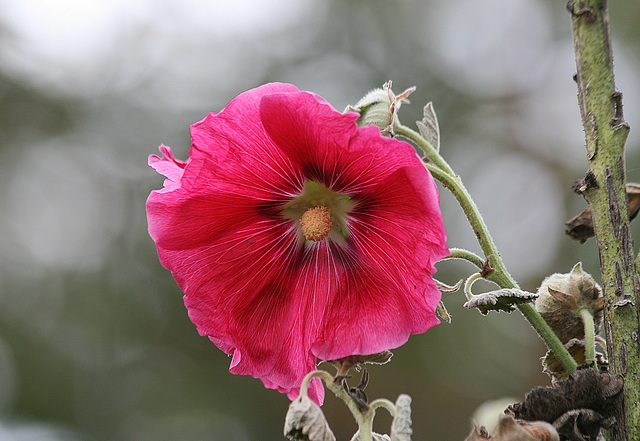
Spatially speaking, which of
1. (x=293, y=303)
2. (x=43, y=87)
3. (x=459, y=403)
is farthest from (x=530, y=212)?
(x=43, y=87)

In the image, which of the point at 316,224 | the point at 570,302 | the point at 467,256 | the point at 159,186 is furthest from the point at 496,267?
the point at 159,186

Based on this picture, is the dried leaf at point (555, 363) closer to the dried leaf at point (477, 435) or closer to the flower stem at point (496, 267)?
the flower stem at point (496, 267)

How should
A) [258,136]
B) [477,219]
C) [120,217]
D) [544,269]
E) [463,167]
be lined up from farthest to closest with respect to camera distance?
[120,217] < [463,167] < [544,269] < [258,136] < [477,219]

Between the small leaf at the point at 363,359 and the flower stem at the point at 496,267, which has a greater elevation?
the flower stem at the point at 496,267

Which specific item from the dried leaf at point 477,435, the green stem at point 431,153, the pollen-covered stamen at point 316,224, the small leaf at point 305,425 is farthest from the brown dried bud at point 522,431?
the pollen-covered stamen at point 316,224

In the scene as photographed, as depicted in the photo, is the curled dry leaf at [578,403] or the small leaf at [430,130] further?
the small leaf at [430,130]

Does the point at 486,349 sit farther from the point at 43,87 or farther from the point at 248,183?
the point at 43,87

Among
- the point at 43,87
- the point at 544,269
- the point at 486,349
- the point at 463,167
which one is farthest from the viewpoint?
the point at 43,87
